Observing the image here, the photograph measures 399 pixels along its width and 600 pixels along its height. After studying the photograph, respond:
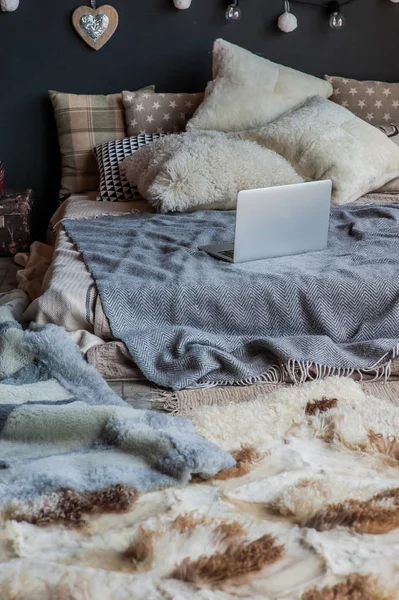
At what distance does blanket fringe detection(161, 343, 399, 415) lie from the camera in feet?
7.38

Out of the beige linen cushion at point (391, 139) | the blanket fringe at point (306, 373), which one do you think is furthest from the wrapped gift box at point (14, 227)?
the blanket fringe at point (306, 373)

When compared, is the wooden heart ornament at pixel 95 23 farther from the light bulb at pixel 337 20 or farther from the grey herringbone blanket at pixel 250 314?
the grey herringbone blanket at pixel 250 314

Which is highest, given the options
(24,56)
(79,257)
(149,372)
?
(24,56)

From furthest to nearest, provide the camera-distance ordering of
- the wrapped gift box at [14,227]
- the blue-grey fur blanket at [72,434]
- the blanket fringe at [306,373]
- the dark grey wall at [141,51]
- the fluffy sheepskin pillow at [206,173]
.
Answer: the dark grey wall at [141,51] → the wrapped gift box at [14,227] → the fluffy sheepskin pillow at [206,173] → the blanket fringe at [306,373] → the blue-grey fur blanket at [72,434]

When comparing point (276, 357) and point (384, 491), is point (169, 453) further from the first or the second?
point (276, 357)

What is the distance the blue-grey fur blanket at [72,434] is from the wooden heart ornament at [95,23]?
222 cm

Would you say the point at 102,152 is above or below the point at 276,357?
above

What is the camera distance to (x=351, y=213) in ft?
10.5

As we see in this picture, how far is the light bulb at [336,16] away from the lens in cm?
402

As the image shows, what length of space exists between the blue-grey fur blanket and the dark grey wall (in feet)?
6.93

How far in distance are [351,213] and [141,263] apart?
1034 mm

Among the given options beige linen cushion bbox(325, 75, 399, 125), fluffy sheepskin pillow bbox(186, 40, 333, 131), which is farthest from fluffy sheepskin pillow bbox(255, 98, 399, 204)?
beige linen cushion bbox(325, 75, 399, 125)

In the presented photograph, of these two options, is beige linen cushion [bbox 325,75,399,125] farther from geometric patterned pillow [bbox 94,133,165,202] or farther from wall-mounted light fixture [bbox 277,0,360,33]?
geometric patterned pillow [bbox 94,133,165,202]

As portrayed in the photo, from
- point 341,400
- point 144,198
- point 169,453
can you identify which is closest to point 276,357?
point 341,400
